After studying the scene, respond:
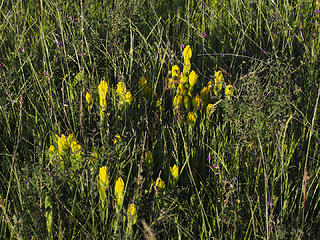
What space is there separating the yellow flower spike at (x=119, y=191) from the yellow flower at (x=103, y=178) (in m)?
0.04

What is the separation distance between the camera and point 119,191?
4.04 feet

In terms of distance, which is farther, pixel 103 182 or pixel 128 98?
pixel 128 98

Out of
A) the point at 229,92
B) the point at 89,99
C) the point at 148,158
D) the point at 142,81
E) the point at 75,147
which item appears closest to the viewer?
the point at 75,147

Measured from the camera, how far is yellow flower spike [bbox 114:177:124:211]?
48.1 inches

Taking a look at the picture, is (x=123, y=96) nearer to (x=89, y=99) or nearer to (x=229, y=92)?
(x=89, y=99)

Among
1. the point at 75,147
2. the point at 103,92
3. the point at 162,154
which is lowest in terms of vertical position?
the point at 162,154

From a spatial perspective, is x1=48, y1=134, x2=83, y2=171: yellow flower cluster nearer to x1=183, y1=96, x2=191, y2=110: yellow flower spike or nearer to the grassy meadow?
the grassy meadow

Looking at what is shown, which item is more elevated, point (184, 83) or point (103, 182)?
point (184, 83)

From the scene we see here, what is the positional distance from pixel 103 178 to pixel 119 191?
0.24ft

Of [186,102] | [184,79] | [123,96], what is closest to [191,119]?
[186,102]

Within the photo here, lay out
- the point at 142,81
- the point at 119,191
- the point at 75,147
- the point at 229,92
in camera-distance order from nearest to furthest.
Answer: the point at 119,191 → the point at 75,147 → the point at 229,92 → the point at 142,81

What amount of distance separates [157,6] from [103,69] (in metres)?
0.89

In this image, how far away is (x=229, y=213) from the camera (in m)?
1.25

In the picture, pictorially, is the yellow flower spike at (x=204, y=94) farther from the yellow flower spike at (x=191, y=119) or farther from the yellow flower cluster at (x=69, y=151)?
the yellow flower cluster at (x=69, y=151)
